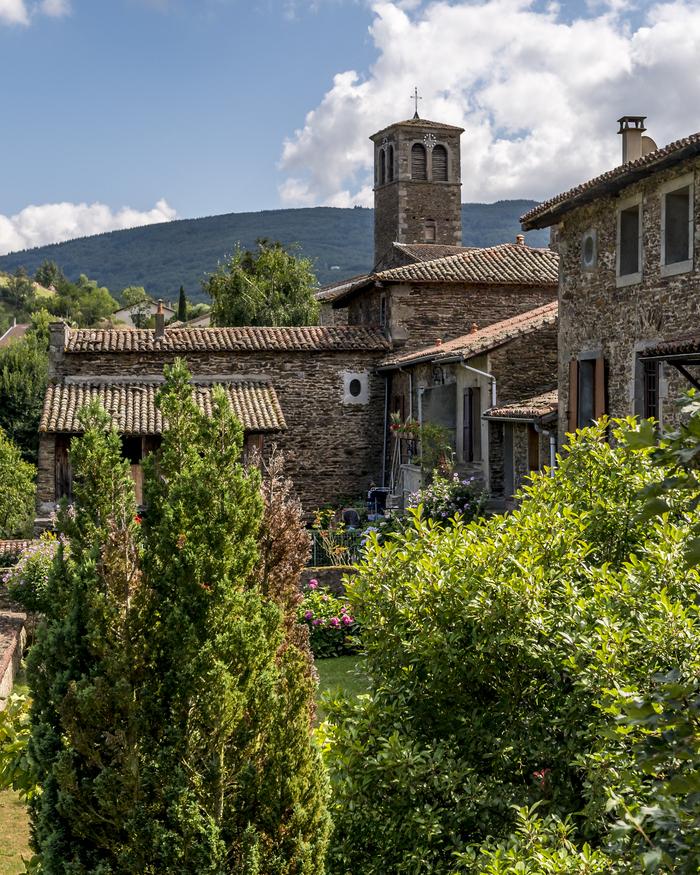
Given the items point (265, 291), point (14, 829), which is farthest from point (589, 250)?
point (265, 291)

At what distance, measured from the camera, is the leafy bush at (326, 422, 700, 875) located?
519 cm

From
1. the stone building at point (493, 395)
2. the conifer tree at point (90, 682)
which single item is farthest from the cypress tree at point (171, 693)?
the stone building at point (493, 395)

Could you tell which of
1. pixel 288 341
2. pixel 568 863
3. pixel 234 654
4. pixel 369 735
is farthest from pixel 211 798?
pixel 288 341

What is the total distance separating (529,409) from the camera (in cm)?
1828

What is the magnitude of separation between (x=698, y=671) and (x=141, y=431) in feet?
63.6

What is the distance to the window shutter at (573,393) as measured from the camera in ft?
52.8

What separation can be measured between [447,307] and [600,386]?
11.6 meters

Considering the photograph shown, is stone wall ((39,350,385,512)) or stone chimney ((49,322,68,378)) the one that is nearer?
stone chimney ((49,322,68,378))

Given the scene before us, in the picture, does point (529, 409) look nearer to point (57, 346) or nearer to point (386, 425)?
point (386, 425)

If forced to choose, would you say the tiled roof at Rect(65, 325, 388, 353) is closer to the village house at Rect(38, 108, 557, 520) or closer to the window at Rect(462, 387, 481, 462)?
the village house at Rect(38, 108, 557, 520)

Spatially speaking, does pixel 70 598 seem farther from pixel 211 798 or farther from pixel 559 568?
pixel 559 568

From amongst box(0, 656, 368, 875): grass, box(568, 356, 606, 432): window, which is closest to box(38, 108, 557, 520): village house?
box(568, 356, 606, 432): window

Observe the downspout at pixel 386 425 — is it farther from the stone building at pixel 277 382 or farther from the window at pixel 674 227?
Result: the window at pixel 674 227

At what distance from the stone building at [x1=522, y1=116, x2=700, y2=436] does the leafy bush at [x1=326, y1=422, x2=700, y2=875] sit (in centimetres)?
537
